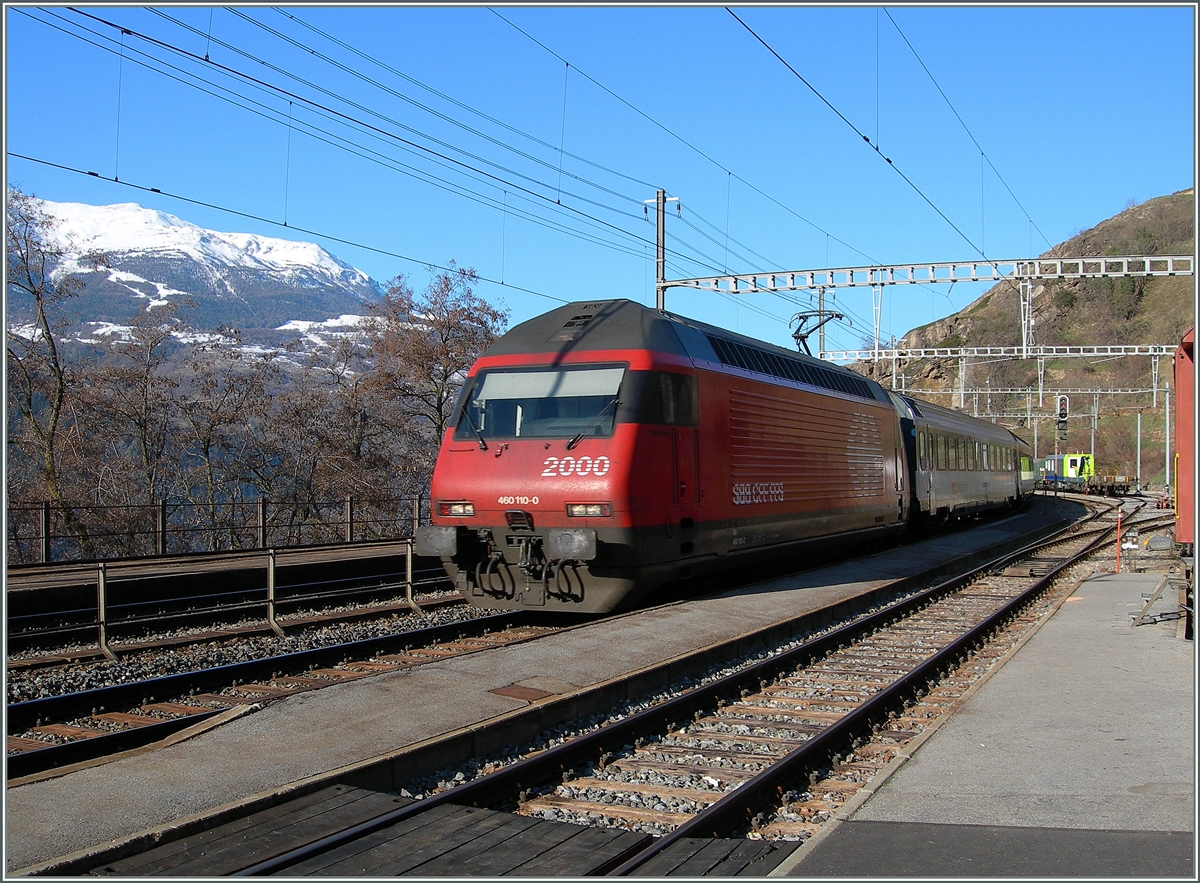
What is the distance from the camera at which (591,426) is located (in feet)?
38.9

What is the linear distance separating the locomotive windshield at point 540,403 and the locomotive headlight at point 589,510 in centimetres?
84

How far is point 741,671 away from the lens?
9.24 meters

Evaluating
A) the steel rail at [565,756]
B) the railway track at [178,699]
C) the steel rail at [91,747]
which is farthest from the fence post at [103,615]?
the steel rail at [565,756]

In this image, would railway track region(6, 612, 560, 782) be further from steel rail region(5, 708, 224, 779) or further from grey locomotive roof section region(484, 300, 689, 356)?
grey locomotive roof section region(484, 300, 689, 356)

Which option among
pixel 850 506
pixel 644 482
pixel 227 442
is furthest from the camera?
pixel 227 442

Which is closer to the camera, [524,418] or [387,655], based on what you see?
[387,655]

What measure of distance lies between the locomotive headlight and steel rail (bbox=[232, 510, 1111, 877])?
2.51 metres

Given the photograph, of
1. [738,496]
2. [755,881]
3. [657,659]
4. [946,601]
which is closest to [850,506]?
[946,601]

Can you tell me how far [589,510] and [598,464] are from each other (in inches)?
20.6

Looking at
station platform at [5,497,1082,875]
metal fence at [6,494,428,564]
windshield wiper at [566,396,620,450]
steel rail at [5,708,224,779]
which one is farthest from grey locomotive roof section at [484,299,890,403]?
steel rail at [5,708,224,779]

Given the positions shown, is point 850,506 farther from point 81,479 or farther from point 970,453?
point 81,479

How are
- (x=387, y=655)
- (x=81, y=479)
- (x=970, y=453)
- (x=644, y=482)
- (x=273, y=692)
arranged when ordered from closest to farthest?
(x=273, y=692) → (x=387, y=655) → (x=644, y=482) → (x=81, y=479) → (x=970, y=453)

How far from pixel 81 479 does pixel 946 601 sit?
70.5 ft

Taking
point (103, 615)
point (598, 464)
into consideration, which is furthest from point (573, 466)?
point (103, 615)
